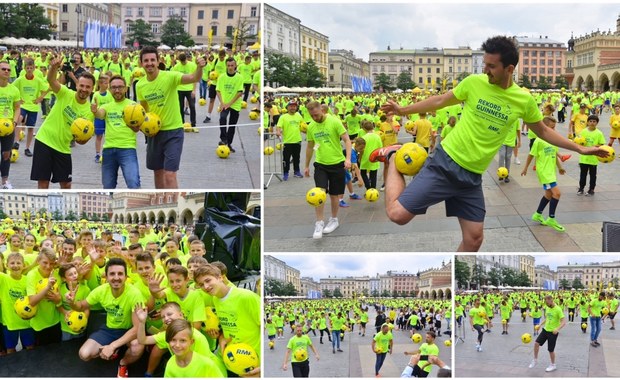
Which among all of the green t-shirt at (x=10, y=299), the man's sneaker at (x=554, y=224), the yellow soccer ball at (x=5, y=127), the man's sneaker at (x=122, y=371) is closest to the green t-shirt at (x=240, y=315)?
the man's sneaker at (x=122, y=371)

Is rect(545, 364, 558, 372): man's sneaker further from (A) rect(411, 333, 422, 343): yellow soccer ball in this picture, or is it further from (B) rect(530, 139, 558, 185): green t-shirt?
(B) rect(530, 139, 558, 185): green t-shirt

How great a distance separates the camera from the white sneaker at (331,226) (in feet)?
28.0

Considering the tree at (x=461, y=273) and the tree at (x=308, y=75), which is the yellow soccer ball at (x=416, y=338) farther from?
the tree at (x=308, y=75)

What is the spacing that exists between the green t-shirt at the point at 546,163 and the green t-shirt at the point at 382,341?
148 inches

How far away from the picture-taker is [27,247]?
7.70 metres

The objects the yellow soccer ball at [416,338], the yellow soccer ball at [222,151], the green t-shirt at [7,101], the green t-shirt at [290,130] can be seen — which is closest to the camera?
the yellow soccer ball at [416,338]

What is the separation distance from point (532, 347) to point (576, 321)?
4.41 ft

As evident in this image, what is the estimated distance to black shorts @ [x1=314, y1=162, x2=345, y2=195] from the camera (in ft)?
27.6

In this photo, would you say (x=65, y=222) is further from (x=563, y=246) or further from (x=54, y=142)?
(x=563, y=246)

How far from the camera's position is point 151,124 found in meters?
6.21

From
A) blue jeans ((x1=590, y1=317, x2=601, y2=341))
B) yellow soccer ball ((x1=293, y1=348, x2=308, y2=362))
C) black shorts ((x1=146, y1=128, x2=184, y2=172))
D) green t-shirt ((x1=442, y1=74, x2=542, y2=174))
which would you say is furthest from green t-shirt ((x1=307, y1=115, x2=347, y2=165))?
blue jeans ((x1=590, y1=317, x2=601, y2=341))

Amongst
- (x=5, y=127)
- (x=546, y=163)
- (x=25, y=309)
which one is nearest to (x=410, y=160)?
(x=25, y=309)

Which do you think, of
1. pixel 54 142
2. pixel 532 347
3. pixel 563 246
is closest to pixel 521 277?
pixel 563 246

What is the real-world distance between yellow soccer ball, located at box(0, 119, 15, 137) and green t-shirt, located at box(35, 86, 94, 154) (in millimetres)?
1917
